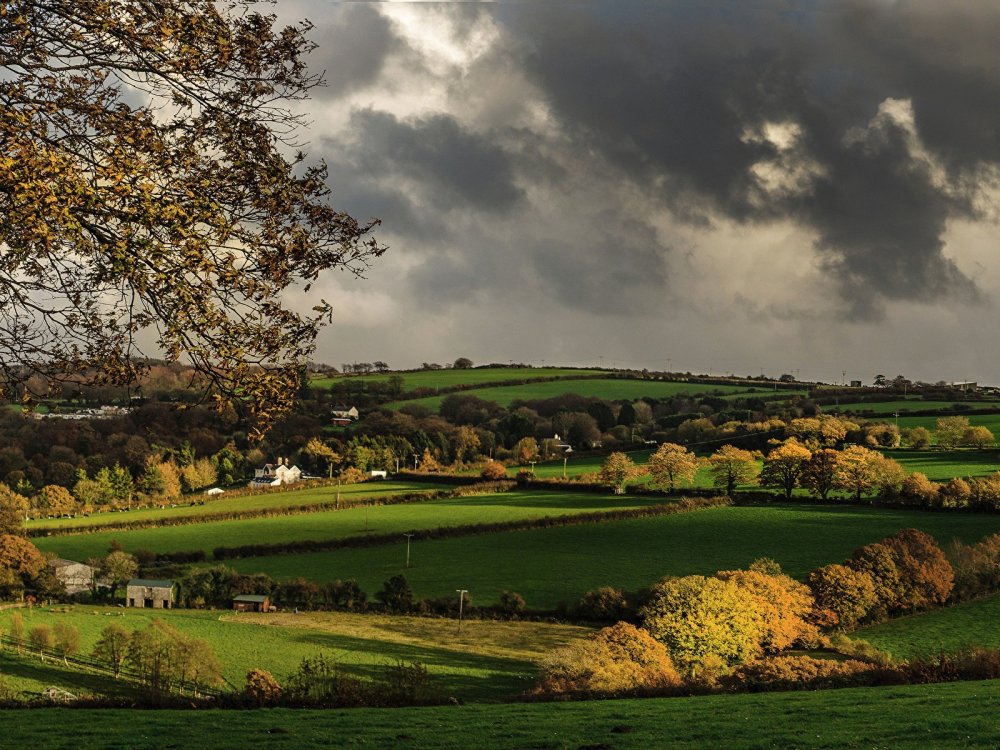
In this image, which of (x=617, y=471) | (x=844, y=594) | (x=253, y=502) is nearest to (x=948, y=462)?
(x=617, y=471)

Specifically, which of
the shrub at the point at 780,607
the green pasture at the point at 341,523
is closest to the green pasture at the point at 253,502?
the green pasture at the point at 341,523

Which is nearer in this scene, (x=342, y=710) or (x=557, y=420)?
(x=342, y=710)

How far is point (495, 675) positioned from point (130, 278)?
1506 inches

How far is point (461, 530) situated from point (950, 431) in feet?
201

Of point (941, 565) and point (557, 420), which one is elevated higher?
point (557, 420)

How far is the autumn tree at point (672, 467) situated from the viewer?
319ft

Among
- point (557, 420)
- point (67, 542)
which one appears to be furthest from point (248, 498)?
point (557, 420)

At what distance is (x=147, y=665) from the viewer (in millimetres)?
48531

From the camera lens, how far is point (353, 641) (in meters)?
54.9

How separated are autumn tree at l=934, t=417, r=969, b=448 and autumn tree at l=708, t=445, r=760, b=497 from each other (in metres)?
26.3

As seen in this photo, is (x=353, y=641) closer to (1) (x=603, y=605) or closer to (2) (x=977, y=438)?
(1) (x=603, y=605)

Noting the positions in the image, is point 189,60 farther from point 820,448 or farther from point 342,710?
point 820,448

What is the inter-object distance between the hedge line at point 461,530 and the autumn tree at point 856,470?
1278 centimetres

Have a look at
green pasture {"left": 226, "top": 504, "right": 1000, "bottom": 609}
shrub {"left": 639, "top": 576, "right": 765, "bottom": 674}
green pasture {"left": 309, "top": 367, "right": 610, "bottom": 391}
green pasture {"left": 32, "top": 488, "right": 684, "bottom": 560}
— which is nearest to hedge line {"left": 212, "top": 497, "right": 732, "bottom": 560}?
green pasture {"left": 226, "top": 504, "right": 1000, "bottom": 609}
